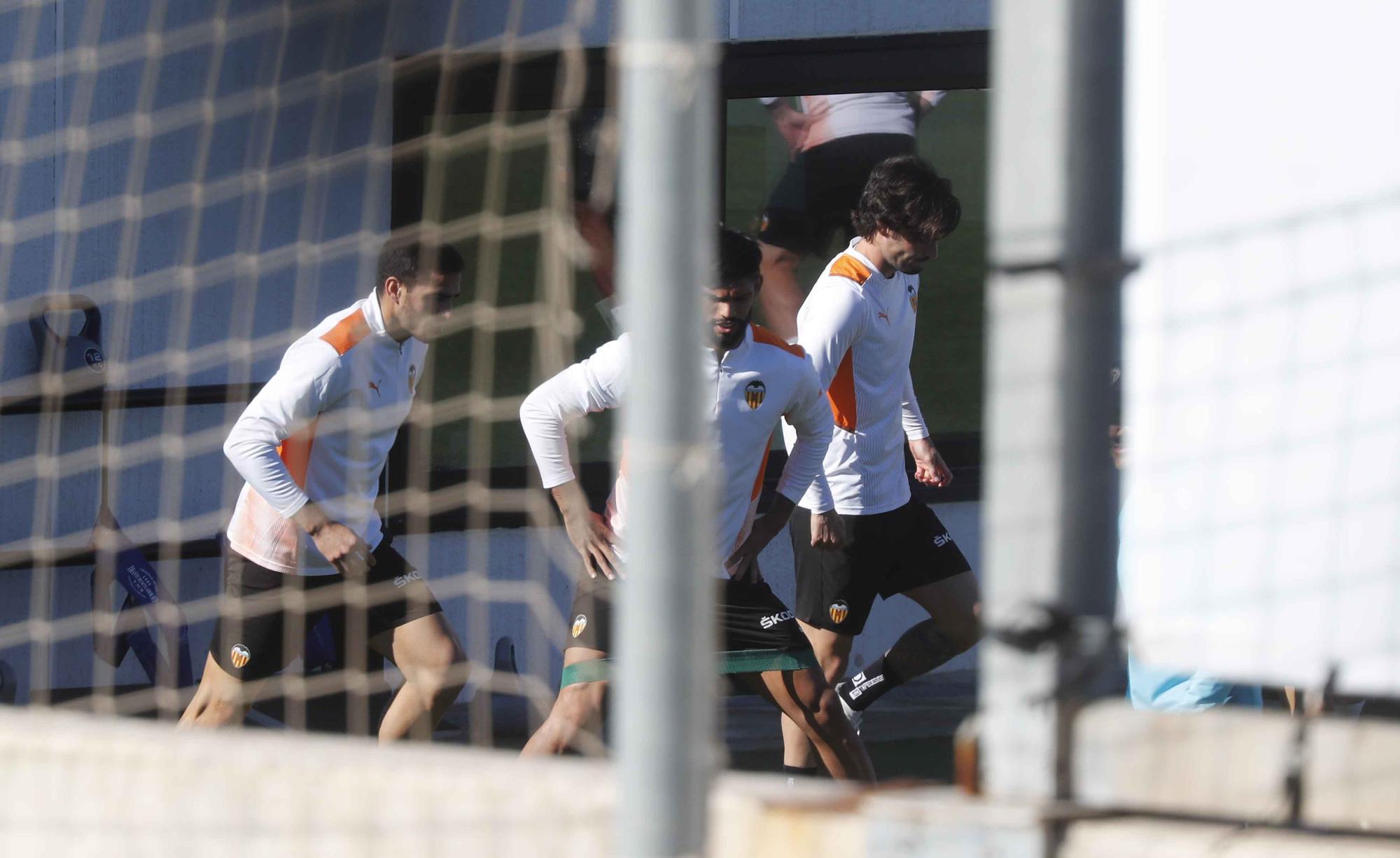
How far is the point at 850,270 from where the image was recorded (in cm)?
550

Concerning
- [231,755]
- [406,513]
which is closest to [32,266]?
[406,513]

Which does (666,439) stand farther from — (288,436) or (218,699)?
(218,699)

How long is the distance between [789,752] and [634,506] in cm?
359

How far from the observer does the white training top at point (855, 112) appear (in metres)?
7.61

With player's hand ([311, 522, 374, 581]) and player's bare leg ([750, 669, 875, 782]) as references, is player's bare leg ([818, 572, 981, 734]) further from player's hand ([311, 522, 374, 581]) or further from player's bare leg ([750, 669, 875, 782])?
player's hand ([311, 522, 374, 581])

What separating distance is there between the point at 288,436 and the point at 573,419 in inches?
31.1

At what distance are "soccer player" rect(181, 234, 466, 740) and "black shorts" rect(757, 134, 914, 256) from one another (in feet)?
9.23

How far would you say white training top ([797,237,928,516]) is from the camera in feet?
18.1

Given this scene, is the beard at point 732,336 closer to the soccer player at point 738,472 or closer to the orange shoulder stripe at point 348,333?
the soccer player at point 738,472

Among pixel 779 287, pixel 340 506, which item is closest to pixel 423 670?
pixel 340 506

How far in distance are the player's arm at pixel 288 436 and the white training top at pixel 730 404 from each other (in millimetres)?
559

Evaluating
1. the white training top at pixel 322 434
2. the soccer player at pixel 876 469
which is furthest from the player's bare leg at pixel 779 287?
the white training top at pixel 322 434

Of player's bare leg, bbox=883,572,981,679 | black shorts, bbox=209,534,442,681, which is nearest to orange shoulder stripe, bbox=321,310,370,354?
black shorts, bbox=209,534,442,681

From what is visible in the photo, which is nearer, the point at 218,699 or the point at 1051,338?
the point at 1051,338
